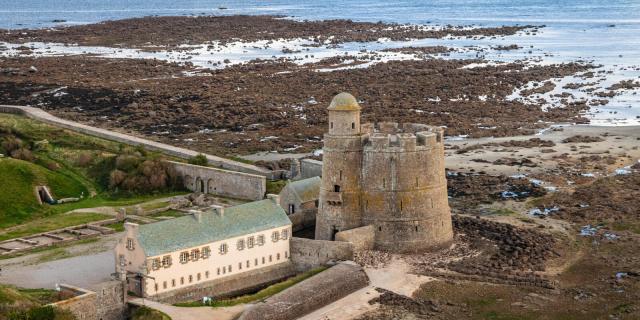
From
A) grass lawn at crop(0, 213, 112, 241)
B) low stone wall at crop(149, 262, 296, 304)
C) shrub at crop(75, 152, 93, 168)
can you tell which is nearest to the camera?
low stone wall at crop(149, 262, 296, 304)

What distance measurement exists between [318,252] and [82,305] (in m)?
12.6

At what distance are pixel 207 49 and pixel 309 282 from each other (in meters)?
117

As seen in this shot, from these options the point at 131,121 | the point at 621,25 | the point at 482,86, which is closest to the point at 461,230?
the point at 131,121

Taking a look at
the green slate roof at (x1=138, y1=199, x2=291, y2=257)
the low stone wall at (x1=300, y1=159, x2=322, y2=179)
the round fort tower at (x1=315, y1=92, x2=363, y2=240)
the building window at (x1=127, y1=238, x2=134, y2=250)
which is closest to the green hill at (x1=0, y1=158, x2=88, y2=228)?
the low stone wall at (x1=300, y1=159, x2=322, y2=179)

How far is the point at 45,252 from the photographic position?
5347cm

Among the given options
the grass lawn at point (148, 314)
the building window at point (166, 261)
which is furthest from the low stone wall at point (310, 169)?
the grass lawn at point (148, 314)

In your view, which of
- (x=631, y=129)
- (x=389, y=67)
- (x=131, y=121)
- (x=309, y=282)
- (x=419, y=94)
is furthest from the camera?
(x=389, y=67)

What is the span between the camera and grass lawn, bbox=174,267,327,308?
1738 inches

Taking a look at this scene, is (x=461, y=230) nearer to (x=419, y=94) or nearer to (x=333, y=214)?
(x=333, y=214)

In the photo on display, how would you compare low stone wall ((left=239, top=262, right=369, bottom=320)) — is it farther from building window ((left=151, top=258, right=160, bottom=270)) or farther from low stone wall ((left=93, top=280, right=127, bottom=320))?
low stone wall ((left=93, top=280, right=127, bottom=320))

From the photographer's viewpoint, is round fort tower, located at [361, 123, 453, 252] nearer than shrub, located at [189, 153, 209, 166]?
Yes

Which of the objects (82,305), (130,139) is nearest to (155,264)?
(82,305)

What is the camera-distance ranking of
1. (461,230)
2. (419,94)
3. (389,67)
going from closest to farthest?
(461,230) < (419,94) < (389,67)

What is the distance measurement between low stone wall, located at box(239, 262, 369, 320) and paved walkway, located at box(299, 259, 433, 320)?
280mm
